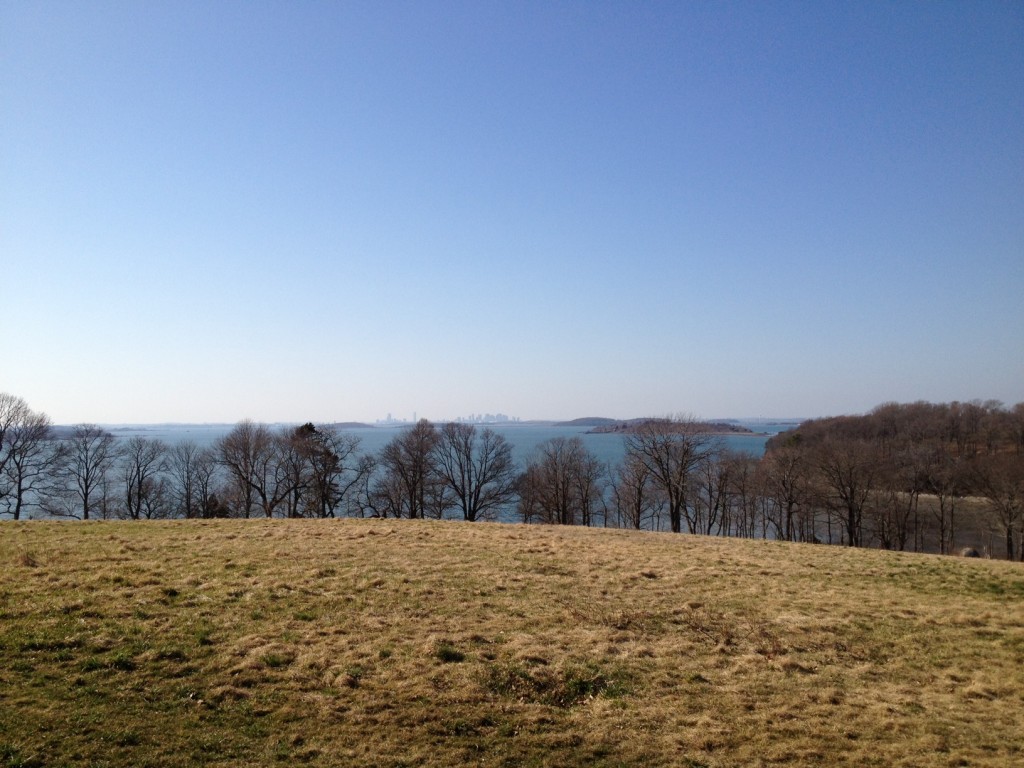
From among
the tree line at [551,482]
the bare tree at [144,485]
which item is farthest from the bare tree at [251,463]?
the bare tree at [144,485]

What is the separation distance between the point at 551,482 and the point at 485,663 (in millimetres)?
49892

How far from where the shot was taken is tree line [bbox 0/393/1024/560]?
46875 millimetres

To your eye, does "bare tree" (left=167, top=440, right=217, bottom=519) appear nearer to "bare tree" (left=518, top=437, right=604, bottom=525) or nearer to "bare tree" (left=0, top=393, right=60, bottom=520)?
"bare tree" (left=0, top=393, right=60, bottom=520)

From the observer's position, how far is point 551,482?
58.5 metres

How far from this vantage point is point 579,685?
859cm

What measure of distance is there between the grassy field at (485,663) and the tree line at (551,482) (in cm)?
3050

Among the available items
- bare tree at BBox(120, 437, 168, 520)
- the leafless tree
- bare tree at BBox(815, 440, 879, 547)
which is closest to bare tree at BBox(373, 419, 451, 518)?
the leafless tree

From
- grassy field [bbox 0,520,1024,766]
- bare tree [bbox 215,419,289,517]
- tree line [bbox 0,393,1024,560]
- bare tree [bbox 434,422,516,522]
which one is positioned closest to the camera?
grassy field [bbox 0,520,1024,766]

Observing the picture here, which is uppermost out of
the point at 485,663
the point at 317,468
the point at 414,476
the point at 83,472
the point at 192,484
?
the point at 485,663

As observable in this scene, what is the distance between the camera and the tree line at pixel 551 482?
154ft

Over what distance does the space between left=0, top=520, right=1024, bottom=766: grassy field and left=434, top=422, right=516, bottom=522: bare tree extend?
39.3 m

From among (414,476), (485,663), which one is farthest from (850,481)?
(485,663)

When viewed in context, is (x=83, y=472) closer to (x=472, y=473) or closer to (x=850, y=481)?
(x=472, y=473)

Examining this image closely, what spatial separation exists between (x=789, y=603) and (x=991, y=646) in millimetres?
3792
